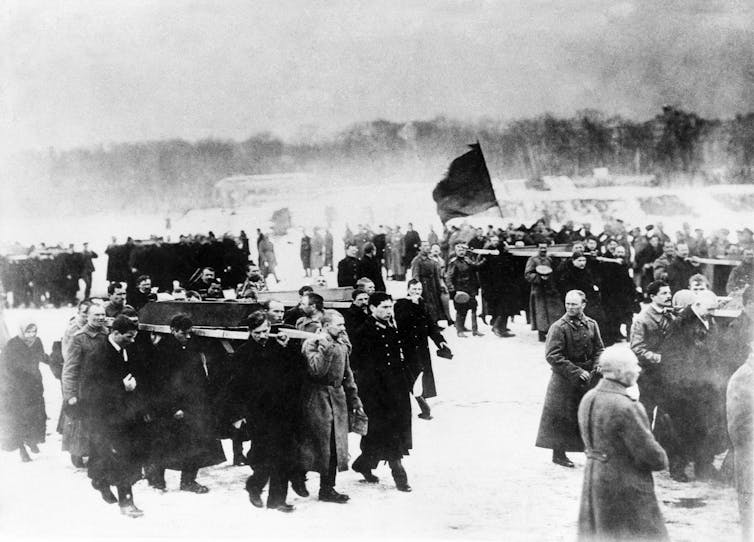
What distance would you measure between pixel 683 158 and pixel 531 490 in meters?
2.93

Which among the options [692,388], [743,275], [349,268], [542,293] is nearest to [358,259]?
[349,268]

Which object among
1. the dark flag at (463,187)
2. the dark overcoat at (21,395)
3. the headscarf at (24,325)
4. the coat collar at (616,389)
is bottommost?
the dark overcoat at (21,395)

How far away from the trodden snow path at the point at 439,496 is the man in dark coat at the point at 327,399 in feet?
1.63

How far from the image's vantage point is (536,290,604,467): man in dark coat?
17.7 feet

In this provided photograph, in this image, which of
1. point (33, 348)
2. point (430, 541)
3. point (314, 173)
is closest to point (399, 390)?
point (430, 541)

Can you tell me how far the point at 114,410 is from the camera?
5383mm

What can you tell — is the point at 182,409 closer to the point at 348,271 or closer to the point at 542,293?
the point at 348,271

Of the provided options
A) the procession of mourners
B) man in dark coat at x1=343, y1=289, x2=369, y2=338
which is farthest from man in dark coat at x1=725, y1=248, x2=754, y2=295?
man in dark coat at x1=343, y1=289, x2=369, y2=338

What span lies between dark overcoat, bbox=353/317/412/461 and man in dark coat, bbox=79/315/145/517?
159 centimetres

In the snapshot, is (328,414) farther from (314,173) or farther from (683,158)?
(683,158)

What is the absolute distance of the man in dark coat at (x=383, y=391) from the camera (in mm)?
5512

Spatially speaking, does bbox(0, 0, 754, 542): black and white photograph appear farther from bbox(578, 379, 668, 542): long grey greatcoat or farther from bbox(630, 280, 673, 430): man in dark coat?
bbox(578, 379, 668, 542): long grey greatcoat

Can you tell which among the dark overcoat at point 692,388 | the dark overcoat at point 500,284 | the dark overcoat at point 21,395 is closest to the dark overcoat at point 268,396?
the dark overcoat at point 21,395

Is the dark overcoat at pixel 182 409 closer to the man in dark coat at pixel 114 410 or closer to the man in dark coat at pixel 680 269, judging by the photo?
the man in dark coat at pixel 114 410
